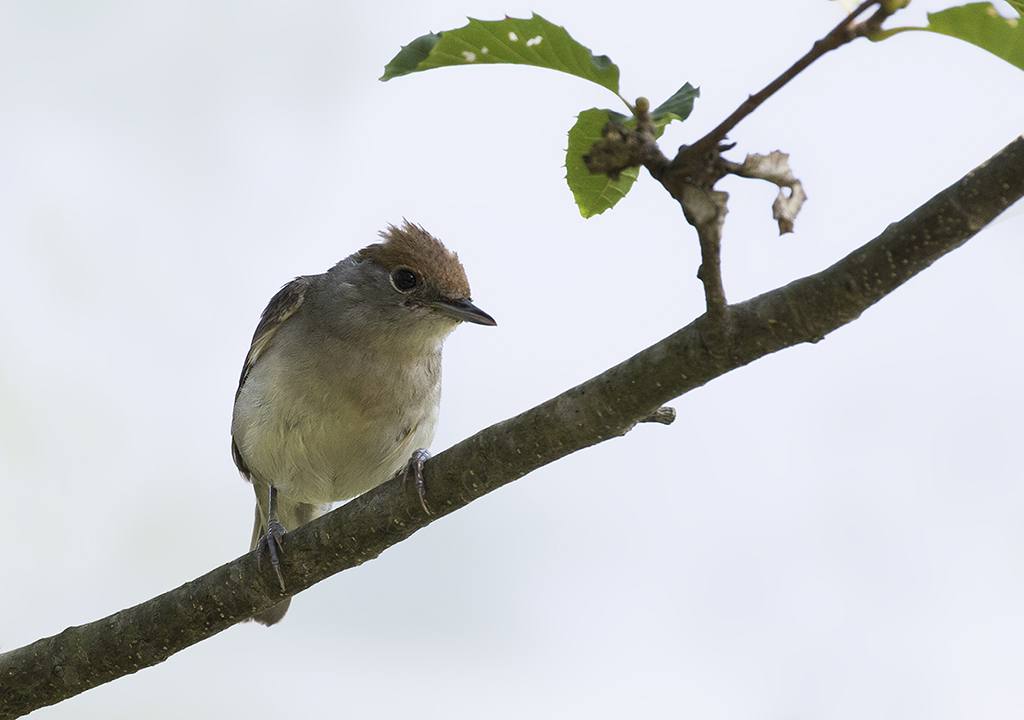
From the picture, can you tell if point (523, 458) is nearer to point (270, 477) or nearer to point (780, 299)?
point (780, 299)

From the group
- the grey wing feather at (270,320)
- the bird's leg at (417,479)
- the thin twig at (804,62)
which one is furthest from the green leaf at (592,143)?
the grey wing feather at (270,320)

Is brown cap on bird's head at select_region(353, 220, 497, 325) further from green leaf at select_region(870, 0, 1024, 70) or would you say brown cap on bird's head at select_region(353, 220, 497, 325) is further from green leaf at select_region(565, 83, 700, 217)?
green leaf at select_region(870, 0, 1024, 70)

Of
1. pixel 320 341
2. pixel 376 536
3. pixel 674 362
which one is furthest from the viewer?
pixel 320 341

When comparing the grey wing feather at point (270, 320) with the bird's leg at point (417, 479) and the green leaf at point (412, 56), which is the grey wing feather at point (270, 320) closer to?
the bird's leg at point (417, 479)

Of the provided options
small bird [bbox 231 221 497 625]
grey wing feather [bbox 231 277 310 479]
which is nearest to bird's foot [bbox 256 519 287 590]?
small bird [bbox 231 221 497 625]

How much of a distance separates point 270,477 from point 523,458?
2.91 m

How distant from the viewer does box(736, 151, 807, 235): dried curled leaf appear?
7.29 ft

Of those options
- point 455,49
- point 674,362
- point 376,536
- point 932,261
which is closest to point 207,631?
point 376,536

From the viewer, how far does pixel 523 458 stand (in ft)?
10.7

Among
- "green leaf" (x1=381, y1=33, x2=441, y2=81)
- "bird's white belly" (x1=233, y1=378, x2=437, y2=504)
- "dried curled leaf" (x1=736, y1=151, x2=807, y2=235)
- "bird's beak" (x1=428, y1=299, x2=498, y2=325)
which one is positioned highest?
"bird's beak" (x1=428, y1=299, x2=498, y2=325)

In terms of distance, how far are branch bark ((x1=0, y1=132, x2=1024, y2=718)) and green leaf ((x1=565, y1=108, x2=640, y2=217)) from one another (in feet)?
1.45

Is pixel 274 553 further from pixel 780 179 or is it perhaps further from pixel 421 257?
pixel 780 179

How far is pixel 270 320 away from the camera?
5.96 m

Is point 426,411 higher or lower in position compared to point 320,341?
lower
